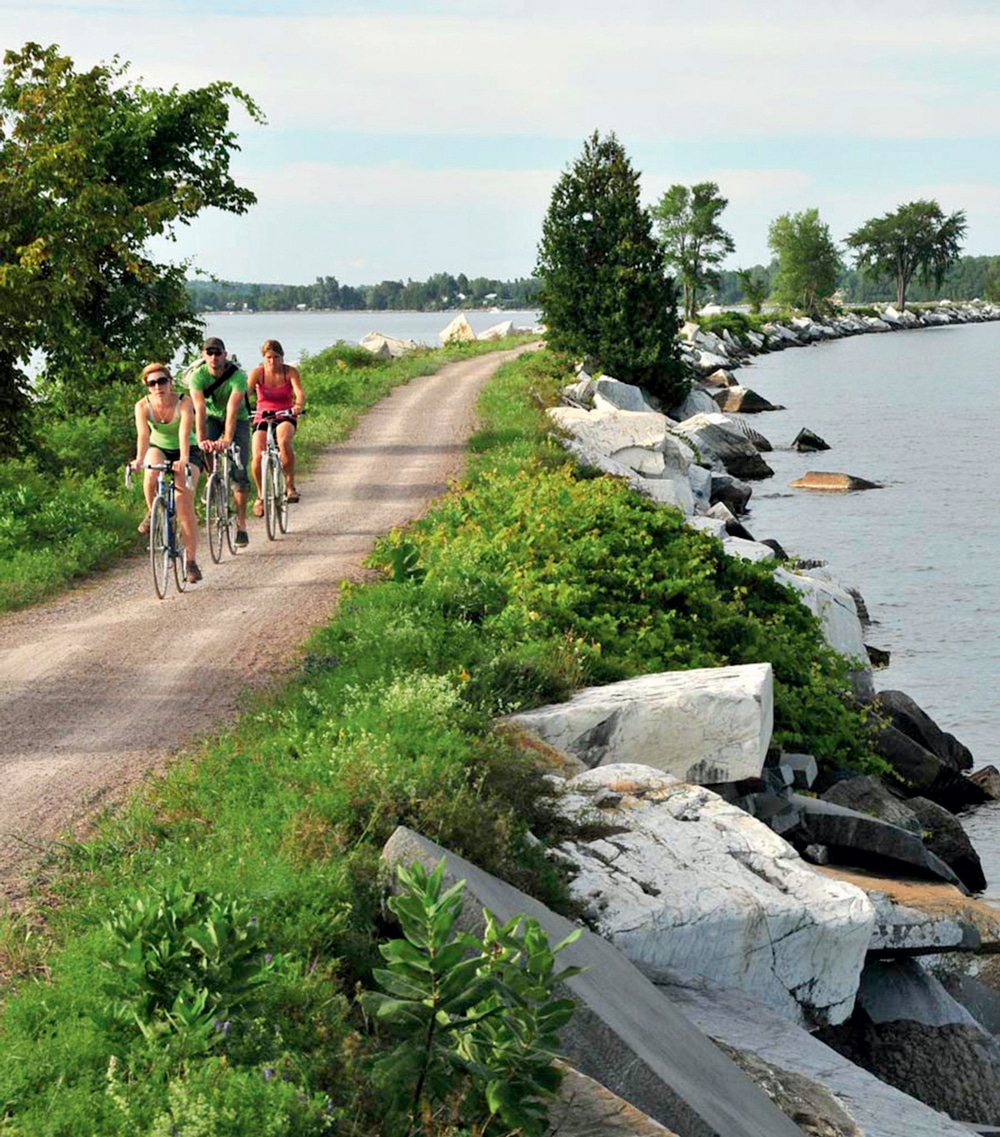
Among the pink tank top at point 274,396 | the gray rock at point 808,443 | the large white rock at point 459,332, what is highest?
the pink tank top at point 274,396

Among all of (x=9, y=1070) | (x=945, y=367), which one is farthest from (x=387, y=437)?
(x=945, y=367)

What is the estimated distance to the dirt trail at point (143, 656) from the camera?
8.65m

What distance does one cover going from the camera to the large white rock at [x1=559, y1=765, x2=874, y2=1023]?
7.71 metres

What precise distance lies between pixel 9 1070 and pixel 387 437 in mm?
22955

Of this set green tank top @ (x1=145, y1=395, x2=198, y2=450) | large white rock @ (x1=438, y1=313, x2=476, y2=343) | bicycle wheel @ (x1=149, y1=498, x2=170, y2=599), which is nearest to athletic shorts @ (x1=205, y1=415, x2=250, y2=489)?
bicycle wheel @ (x1=149, y1=498, x2=170, y2=599)

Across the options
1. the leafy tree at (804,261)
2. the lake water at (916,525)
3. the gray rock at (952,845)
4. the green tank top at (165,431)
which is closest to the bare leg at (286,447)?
the green tank top at (165,431)

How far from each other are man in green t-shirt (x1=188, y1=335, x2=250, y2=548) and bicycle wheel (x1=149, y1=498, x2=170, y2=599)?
3.48ft

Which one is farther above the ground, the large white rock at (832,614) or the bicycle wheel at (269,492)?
the bicycle wheel at (269,492)

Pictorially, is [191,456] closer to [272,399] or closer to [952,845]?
[272,399]

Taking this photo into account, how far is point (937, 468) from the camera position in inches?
Result: 1704

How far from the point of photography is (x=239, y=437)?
1623 centimetres

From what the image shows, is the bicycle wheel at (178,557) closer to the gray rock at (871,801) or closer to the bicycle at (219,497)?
the bicycle at (219,497)

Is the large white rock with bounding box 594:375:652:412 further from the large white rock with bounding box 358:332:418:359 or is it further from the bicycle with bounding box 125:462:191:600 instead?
the bicycle with bounding box 125:462:191:600

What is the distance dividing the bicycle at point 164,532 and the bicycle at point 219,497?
4.40ft
